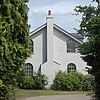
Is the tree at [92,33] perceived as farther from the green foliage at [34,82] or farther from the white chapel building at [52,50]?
the white chapel building at [52,50]

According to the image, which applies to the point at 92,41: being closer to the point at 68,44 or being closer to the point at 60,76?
the point at 60,76

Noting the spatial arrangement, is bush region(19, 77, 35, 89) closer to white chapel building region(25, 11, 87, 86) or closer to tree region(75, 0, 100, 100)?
white chapel building region(25, 11, 87, 86)

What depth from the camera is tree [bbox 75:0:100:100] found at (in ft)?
49.6

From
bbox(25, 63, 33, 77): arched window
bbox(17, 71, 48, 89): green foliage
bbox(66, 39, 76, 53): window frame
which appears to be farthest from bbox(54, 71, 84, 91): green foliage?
bbox(66, 39, 76, 53): window frame

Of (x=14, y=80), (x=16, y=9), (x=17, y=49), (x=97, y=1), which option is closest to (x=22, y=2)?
(x=16, y=9)

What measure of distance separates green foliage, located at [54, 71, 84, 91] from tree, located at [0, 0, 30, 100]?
24240 millimetres

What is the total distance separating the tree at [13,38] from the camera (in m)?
17.6

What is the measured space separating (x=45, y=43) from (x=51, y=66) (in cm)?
328

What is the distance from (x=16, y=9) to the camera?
19.1m

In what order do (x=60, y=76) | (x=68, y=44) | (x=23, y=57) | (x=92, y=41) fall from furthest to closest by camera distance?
(x=68, y=44)
(x=60, y=76)
(x=23, y=57)
(x=92, y=41)

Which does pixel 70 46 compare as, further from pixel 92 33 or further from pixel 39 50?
pixel 92 33

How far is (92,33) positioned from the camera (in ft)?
50.7

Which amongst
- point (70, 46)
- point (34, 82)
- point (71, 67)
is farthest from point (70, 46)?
point (34, 82)

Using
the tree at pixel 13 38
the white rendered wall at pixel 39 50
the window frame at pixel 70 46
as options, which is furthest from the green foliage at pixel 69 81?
the tree at pixel 13 38
